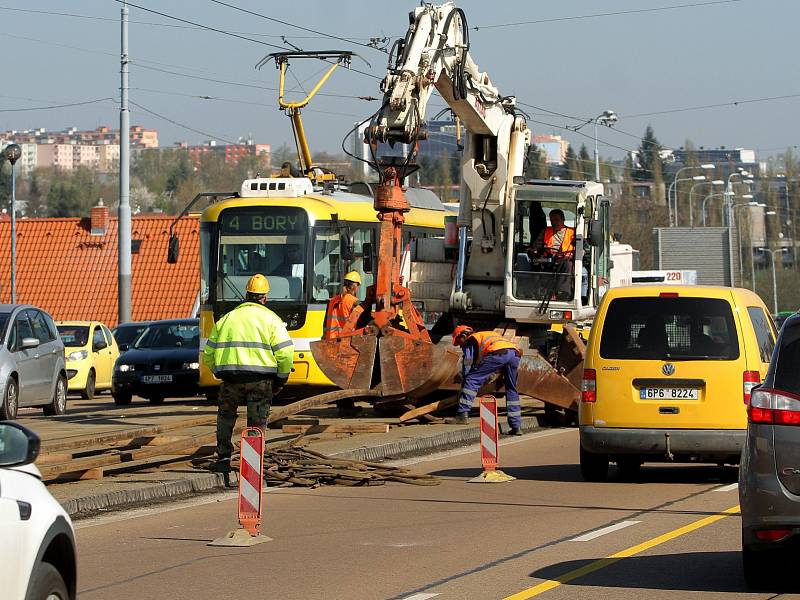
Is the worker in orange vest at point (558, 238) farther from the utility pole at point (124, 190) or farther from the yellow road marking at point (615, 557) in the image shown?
the utility pole at point (124, 190)

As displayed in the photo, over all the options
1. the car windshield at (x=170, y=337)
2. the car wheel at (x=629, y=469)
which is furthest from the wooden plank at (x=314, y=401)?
the car windshield at (x=170, y=337)

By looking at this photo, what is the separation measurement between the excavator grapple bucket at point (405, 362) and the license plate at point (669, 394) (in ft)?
20.6

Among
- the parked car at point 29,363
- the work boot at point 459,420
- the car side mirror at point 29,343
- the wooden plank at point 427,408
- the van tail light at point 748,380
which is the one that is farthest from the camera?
the car side mirror at point 29,343

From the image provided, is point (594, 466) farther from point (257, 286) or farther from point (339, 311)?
point (339, 311)

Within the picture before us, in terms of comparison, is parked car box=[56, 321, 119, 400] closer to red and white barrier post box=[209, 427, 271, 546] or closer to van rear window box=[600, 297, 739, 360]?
van rear window box=[600, 297, 739, 360]

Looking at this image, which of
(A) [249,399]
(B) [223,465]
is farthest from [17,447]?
(B) [223,465]

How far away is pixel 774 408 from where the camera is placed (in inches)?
341

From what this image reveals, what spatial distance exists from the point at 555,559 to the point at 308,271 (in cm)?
1595

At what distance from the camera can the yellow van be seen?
48.4 feet

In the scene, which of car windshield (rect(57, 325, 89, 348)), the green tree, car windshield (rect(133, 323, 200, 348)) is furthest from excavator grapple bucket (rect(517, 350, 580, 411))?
the green tree

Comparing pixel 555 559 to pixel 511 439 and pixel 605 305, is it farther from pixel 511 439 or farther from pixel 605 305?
pixel 511 439

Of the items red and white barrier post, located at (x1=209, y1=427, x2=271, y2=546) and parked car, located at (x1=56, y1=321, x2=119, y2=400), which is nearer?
red and white barrier post, located at (x1=209, y1=427, x2=271, y2=546)

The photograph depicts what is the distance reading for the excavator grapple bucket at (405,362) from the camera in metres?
21.0

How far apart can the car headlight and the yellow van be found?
19.6 metres
